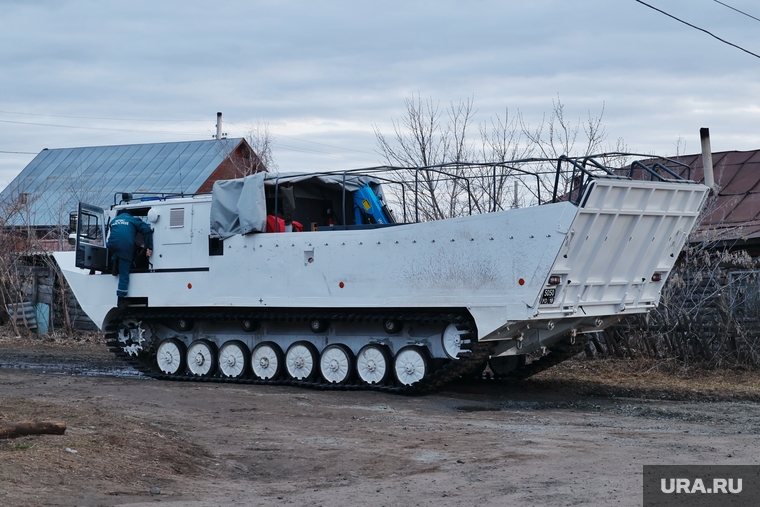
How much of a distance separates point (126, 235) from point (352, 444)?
8.21 meters

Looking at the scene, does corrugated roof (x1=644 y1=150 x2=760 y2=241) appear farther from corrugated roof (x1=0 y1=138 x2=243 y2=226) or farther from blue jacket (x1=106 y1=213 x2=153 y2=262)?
corrugated roof (x1=0 y1=138 x2=243 y2=226)

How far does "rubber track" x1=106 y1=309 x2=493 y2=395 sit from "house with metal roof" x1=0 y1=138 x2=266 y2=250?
19.3 meters

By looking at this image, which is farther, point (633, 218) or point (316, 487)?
point (633, 218)

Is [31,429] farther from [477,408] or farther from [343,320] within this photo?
[343,320]

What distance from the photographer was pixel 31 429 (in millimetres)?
8586

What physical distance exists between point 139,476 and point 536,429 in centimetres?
455

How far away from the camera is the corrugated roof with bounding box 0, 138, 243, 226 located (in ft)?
126

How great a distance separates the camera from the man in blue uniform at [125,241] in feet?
54.1

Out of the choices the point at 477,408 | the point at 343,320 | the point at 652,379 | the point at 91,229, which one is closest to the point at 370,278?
the point at 343,320

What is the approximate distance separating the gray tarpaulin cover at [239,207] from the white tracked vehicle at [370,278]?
24mm

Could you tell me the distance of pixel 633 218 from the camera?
13.0m

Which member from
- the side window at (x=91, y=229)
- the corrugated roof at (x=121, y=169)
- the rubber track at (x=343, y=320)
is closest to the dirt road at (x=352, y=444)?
the rubber track at (x=343, y=320)

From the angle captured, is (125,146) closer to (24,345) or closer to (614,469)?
(24,345)

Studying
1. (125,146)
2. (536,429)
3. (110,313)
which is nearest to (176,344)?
(110,313)
